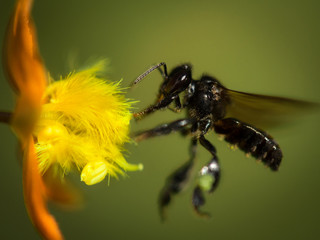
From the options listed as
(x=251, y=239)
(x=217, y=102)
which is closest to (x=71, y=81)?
(x=217, y=102)

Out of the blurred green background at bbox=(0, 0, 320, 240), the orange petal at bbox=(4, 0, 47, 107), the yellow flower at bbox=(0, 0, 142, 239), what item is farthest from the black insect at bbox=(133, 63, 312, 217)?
the blurred green background at bbox=(0, 0, 320, 240)

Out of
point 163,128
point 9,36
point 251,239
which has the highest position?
point 9,36

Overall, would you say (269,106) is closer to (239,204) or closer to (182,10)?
(239,204)

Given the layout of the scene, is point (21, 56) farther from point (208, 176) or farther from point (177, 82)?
point (208, 176)

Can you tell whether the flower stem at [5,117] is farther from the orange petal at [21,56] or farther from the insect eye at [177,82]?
the insect eye at [177,82]

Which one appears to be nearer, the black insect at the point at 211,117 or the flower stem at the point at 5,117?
the flower stem at the point at 5,117

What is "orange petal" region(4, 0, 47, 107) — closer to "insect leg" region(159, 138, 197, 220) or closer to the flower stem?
the flower stem

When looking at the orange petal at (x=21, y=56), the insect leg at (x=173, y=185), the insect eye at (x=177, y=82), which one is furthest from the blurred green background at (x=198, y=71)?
the orange petal at (x=21, y=56)
